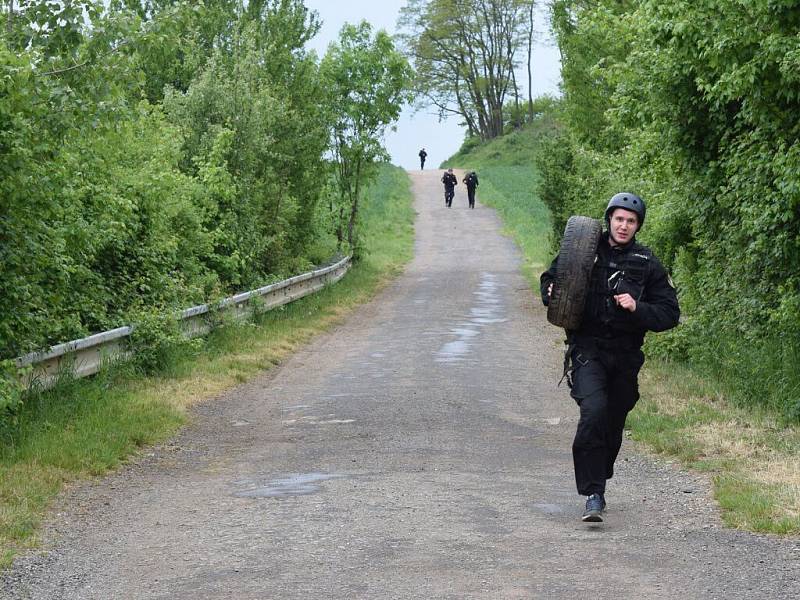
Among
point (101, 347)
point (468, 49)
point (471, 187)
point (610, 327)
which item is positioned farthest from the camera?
point (468, 49)

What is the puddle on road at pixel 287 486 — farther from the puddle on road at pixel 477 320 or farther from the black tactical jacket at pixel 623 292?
the puddle on road at pixel 477 320

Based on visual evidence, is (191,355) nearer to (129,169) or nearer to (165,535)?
(129,169)

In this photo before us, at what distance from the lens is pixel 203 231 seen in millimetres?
18891

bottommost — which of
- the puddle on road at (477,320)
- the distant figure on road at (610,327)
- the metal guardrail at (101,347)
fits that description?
the puddle on road at (477,320)

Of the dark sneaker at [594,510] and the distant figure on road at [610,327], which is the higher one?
the distant figure on road at [610,327]

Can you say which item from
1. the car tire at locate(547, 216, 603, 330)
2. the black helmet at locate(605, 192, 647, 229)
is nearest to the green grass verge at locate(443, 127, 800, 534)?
the car tire at locate(547, 216, 603, 330)

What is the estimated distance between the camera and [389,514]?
7.27 m

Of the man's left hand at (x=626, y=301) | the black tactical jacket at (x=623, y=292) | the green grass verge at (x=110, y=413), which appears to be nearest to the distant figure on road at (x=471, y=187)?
the green grass verge at (x=110, y=413)

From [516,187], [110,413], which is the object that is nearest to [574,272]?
[110,413]

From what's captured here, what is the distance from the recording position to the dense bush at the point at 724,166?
10180 mm

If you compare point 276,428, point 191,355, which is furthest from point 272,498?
point 191,355

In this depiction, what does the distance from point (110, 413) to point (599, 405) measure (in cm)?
526

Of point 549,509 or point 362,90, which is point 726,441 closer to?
point 549,509

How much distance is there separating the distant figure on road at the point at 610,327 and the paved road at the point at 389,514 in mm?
455
